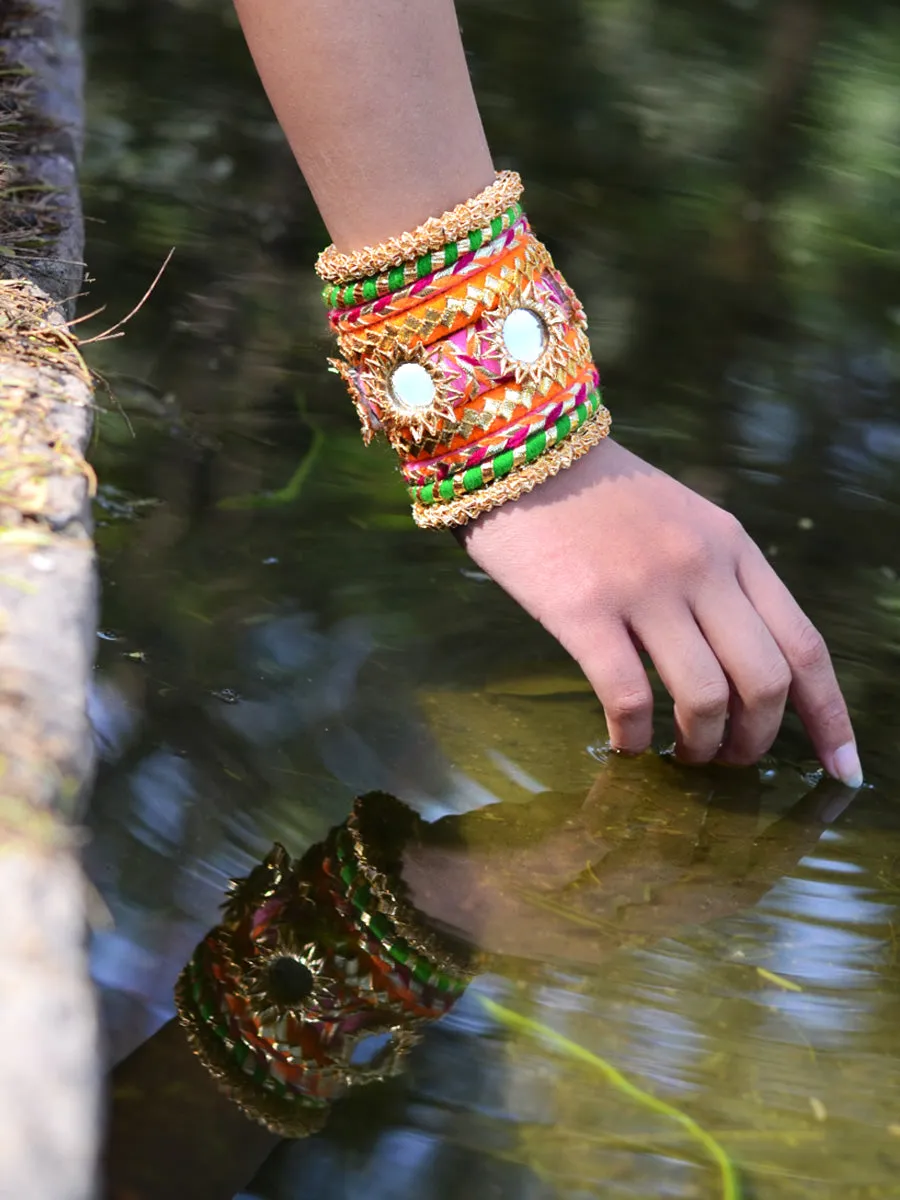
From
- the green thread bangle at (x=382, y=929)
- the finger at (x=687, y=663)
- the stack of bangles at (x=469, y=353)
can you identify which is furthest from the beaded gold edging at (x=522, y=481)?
the green thread bangle at (x=382, y=929)

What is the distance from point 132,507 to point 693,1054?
0.60 meters

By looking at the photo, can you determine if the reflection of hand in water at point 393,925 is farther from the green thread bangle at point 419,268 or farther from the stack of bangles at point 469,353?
the green thread bangle at point 419,268

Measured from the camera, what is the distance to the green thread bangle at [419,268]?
79cm

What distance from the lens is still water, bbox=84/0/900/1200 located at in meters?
0.60

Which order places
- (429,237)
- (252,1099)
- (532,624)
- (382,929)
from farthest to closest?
(532,624) → (429,237) → (382,929) → (252,1099)

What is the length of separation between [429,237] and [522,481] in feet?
0.50

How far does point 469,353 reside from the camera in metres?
0.80

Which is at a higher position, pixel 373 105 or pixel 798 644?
pixel 373 105

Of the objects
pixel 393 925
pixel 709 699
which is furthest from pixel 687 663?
pixel 393 925

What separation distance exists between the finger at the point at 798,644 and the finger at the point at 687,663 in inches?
1.9

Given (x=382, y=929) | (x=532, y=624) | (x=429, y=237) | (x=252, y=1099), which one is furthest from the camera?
(x=532, y=624)

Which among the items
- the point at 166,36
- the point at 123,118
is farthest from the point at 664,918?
the point at 166,36

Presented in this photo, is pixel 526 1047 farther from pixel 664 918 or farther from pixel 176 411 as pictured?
pixel 176 411

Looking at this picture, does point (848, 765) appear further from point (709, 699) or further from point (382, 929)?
point (382, 929)
